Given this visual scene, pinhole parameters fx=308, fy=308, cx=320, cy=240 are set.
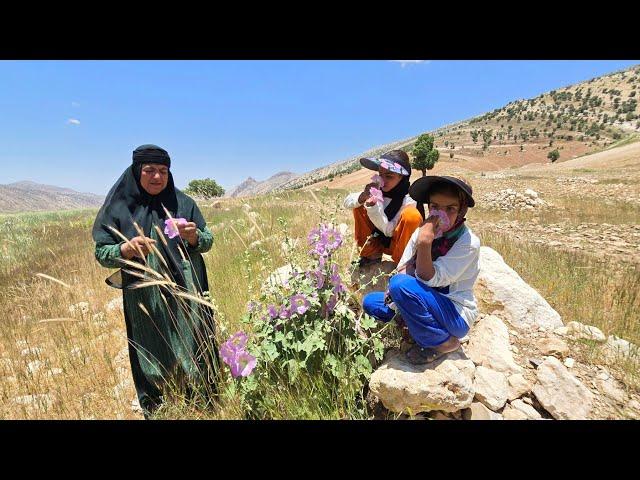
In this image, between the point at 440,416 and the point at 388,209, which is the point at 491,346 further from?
the point at 388,209

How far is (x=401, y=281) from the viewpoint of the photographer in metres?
1.95

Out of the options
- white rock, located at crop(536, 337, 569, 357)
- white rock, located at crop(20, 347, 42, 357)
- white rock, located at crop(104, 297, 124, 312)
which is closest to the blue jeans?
white rock, located at crop(536, 337, 569, 357)

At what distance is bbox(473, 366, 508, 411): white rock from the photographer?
1.86m

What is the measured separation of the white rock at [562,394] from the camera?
6.07 ft

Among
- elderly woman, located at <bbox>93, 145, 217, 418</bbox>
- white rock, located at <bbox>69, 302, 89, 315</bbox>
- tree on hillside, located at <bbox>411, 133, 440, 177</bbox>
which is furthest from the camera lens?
tree on hillside, located at <bbox>411, 133, 440, 177</bbox>

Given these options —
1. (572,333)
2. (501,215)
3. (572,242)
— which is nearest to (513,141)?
(501,215)

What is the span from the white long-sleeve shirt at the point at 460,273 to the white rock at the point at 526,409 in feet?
1.88

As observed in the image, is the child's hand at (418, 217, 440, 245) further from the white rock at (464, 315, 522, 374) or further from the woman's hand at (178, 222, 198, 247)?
the woman's hand at (178, 222, 198, 247)

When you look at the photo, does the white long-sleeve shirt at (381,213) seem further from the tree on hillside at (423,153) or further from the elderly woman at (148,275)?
the tree on hillside at (423,153)

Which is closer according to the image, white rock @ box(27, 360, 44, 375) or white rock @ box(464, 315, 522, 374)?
white rock @ box(464, 315, 522, 374)

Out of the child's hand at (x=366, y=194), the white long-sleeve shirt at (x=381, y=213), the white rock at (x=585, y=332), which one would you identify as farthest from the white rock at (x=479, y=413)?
the child's hand at (x=366, y=194)

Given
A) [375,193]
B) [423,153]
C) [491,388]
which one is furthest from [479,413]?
[423,153]

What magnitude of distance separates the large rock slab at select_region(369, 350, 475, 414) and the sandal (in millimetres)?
115
